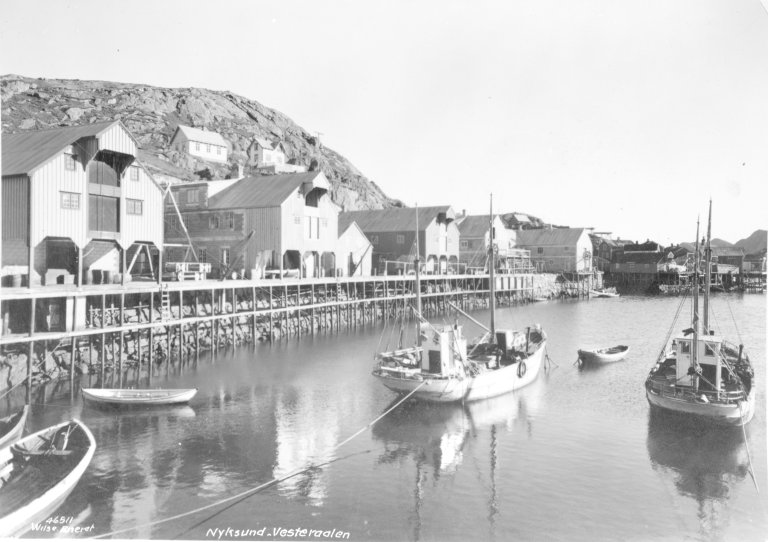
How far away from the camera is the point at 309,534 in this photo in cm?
1330

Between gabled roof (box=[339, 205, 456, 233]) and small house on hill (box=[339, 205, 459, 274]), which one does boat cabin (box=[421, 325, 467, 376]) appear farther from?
gabled roof (box=[339, 205, 456, 233])

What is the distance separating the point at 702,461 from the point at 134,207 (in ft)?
89.5

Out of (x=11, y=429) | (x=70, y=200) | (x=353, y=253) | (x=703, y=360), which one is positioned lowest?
(x=11, y=429)

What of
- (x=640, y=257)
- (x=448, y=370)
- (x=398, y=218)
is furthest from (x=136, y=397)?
(x=640, y=257)

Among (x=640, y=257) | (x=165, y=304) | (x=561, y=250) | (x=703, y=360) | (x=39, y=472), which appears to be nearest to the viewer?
(x=39, y=472)

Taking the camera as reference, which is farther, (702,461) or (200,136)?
(200,136)

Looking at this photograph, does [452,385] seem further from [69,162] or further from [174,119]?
[174,119]

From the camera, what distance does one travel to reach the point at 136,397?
23.4 meters

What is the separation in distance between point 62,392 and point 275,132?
360ft

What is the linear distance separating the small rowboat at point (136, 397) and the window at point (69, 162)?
32.8 ft

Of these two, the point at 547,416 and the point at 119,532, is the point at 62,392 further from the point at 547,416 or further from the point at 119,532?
Answer: the point at 547,416

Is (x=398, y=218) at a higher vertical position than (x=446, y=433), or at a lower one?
higher

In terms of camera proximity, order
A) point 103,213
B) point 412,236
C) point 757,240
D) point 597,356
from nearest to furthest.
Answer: point 103,213, point 597,356, point 757,240, point 412,236

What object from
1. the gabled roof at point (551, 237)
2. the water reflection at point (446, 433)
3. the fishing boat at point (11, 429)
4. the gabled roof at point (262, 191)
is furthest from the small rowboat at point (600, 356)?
the gabled roof at point (551, 237)
